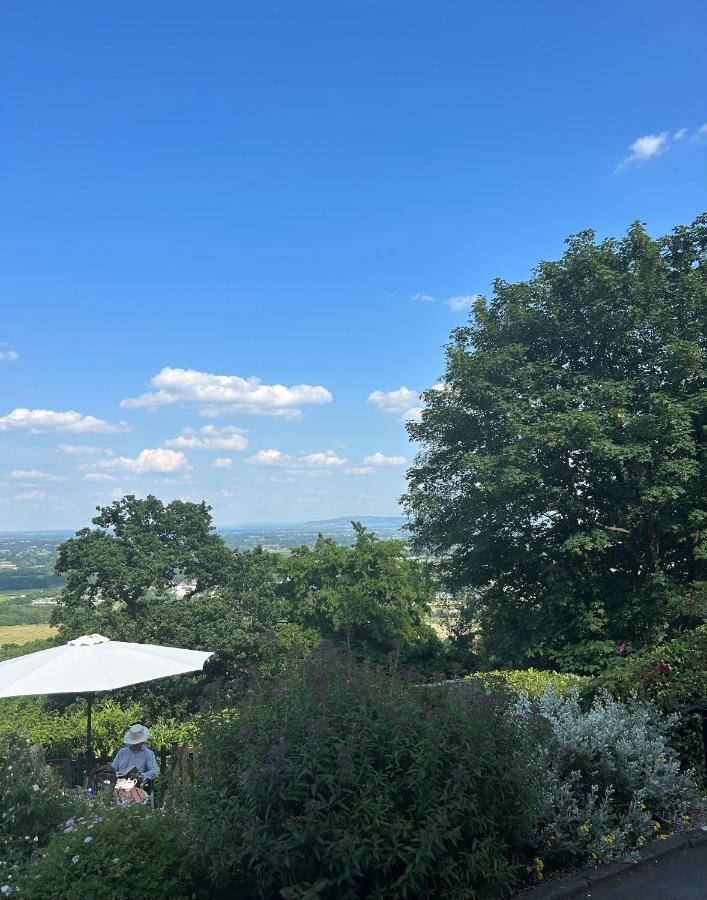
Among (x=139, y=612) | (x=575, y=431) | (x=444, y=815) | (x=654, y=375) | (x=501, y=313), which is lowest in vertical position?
(x=139, y=612)

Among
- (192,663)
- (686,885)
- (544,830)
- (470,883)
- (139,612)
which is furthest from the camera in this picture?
(139,612)

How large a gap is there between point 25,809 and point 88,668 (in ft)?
12.7

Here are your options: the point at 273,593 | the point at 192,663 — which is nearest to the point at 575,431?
the point at 192,663

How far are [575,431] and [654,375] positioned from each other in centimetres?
276

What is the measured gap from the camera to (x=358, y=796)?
117 inches

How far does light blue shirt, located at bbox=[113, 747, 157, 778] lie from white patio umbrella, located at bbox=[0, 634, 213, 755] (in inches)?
32.4

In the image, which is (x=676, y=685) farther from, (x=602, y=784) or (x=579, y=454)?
(x=579, y=454)

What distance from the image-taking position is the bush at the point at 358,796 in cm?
290

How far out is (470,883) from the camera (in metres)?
3.20

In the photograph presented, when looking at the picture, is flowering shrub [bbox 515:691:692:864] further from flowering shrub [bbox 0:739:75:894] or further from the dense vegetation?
flowering shrub [bbox 0:739:75:894]

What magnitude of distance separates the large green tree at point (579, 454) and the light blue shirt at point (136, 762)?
745 centimetres

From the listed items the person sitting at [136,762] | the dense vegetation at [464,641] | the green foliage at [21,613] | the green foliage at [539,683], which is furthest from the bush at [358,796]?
the green foliage at [21,613]

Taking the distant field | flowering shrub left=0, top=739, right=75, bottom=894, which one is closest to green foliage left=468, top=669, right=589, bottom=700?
flowering shrub left=0, top=739, right=75, bottom=894

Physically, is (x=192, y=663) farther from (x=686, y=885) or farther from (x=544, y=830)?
(x=686, y=885)
